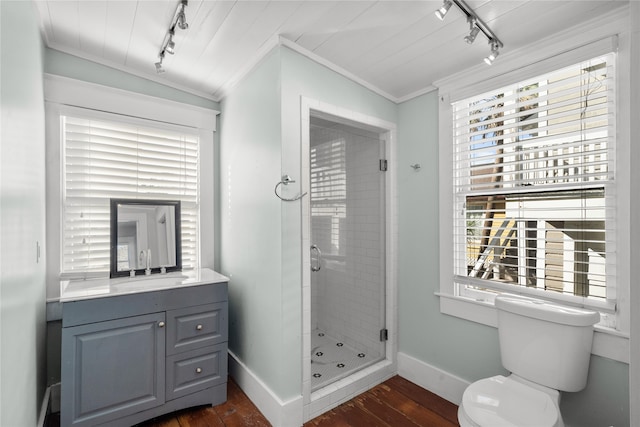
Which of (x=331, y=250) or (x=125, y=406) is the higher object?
(x=331, y=250)

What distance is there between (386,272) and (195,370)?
1606 mm

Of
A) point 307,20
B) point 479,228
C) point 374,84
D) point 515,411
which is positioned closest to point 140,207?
point 307,20

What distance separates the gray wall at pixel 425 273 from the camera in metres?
2.15

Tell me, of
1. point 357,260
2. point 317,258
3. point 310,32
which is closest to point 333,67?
point 310,32

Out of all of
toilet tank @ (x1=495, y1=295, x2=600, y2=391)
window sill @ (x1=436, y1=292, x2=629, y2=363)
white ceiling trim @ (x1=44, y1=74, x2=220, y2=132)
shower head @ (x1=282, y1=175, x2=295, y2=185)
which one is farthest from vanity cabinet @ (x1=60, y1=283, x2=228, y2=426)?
toilet tank @ (x1=495, y1=295, x2=600, y2=391)

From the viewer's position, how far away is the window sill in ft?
5.09

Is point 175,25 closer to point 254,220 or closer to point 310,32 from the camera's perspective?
point 310,32

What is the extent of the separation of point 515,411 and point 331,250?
5.21 ft

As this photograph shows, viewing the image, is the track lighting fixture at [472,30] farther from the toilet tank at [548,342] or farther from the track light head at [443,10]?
the toilet tank at [548,342]

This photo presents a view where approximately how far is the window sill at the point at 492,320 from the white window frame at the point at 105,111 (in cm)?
199

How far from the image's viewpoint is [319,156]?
2447mm

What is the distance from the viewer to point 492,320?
6.68 ft

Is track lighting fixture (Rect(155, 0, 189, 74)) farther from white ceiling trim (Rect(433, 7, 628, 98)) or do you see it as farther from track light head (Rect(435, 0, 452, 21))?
white ceiling trim (Rect(433, 7, 628, 98))

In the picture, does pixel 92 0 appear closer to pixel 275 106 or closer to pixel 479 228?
pixel 275 106
